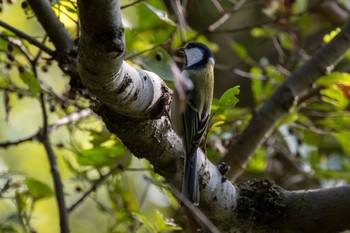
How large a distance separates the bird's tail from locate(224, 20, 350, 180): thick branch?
0.82m

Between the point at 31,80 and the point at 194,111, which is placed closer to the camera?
the point at 31,80

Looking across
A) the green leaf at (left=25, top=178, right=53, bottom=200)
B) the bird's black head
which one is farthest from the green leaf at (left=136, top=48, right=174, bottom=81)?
the green leaf at (left=25, top=178, right=53, bottom=200)

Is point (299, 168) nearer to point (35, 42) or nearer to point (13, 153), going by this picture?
point (35, 42)

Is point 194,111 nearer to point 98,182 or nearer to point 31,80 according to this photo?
point 98,182

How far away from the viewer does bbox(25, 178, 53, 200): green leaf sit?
228 cm

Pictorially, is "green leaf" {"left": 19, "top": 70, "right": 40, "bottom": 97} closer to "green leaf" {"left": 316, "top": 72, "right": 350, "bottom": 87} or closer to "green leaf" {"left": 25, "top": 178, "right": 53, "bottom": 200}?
"green leaf" {"left": 25, "top": 178, "right": 53, "bottom": 200}

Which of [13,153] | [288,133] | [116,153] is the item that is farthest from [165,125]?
[13,153]

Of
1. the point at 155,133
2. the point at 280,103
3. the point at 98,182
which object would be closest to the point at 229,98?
the point at 155,133

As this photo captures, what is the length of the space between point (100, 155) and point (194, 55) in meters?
0.56

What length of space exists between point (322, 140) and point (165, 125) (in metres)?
1.47

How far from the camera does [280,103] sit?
2.57 m

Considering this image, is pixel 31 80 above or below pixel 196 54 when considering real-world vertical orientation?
above

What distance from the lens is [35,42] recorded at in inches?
81.2

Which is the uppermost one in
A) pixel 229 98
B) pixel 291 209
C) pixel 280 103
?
pixel 229 98
